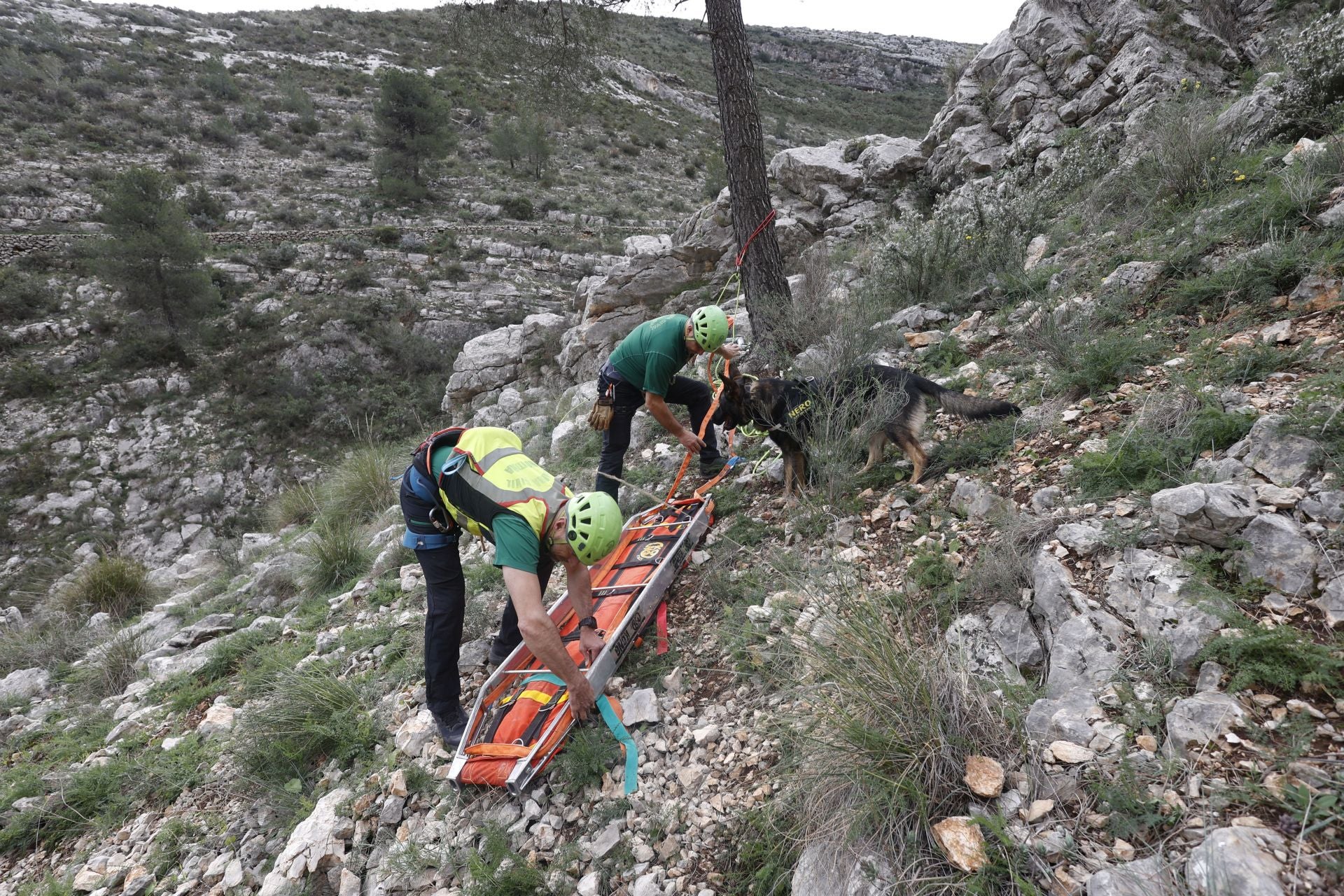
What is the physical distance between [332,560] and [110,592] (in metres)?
3.56

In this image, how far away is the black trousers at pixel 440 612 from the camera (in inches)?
122

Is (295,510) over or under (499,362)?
under

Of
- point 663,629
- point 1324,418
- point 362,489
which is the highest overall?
point 1324,418

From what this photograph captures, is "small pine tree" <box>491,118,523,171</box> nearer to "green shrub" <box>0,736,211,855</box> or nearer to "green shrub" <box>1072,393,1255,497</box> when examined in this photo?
"green shrub" <box>0,736,211,855</box>

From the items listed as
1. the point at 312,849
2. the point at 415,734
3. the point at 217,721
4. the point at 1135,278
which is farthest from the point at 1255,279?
the point at 217,721

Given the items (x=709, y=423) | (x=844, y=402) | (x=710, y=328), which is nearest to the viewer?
(x=844, y=402)

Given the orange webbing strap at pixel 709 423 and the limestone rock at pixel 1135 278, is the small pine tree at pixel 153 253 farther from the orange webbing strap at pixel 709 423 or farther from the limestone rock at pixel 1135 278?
the limestone rock at pixel 1135 278

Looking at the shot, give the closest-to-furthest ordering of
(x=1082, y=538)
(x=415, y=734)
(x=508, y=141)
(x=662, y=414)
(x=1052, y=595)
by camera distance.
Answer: (x=1052, y=595)
(x=1082, y=538)
(x=415, y=734)
(x=662, y=414)
(x=508, y=141)

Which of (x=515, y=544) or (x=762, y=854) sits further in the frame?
(x=515, y=544)

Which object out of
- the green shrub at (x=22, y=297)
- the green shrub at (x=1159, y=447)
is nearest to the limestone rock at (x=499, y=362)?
the green shrub at (x=1159, y=447)

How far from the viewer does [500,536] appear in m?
2.66

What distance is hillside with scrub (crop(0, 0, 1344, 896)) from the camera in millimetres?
1729

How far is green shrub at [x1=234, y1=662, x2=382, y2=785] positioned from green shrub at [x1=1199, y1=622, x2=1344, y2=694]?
4.04m

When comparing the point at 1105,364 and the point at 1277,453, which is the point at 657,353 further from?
the point at 1277,453
